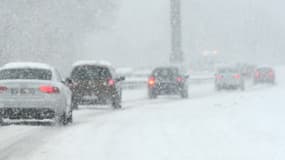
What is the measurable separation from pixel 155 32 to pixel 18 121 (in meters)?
158

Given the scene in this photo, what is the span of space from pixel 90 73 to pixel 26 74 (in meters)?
7.77

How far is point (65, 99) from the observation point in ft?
63.3

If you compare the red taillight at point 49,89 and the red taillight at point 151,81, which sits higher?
the red taillight at point 49,89

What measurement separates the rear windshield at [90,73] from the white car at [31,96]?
7.70 meters

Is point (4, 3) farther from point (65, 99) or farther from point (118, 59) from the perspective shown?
point (118, 59)

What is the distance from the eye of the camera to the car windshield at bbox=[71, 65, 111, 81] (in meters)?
27.0

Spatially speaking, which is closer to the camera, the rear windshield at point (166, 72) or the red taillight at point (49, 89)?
the red taillight at point (49, 89)

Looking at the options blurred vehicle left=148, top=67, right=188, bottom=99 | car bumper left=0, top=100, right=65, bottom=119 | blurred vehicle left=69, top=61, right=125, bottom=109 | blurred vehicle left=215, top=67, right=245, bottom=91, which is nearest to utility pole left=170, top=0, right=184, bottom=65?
blurred vehicle left=215, top=67, right=245, bottom=91

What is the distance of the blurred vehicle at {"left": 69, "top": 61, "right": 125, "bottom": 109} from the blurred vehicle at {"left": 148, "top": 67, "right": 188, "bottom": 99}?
10065mm

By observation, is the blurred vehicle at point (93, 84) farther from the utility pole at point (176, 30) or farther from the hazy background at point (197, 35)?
the hazy background at point (197, 35)

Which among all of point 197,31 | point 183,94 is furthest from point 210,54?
point 183,94

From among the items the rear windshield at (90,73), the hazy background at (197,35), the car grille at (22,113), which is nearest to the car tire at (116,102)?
the rear windshield at (90,73)

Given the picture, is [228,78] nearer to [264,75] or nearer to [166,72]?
[166,72]

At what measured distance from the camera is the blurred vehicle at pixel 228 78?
48375 millimetres
